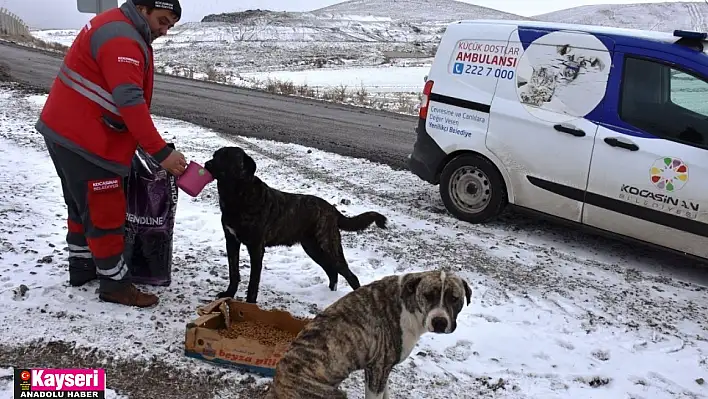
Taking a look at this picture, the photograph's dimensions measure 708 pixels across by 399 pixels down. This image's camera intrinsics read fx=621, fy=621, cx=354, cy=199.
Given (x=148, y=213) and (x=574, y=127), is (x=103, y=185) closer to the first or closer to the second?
(x=148, y=213)

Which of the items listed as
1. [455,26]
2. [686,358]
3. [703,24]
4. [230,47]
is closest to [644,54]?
[455,26]

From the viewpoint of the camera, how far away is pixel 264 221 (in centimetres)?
466

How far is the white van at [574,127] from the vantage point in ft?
18.8

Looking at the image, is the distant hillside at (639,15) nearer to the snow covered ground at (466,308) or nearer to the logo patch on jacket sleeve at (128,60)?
the snow covered ground at (466,308)

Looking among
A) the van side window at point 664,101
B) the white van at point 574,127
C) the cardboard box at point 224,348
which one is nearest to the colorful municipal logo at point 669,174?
the white van at point 574,127

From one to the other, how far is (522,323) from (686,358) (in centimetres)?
116

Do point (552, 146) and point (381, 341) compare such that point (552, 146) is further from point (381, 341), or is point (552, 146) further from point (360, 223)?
point (381, 341)

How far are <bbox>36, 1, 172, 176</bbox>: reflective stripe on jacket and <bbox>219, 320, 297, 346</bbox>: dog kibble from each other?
1238 mm

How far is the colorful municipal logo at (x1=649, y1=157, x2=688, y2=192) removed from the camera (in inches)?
222

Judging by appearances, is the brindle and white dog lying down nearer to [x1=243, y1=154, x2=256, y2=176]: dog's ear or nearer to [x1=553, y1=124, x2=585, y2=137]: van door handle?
[x1=243, y1=154, x2=256, y2=176]: dog's ear

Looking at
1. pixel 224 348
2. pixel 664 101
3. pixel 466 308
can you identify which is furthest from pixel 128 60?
pixel 664 101

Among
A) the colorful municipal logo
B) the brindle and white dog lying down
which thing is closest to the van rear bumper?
the colorful municipal logo

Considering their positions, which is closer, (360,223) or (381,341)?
(381,341)

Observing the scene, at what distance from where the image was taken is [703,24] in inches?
2356
